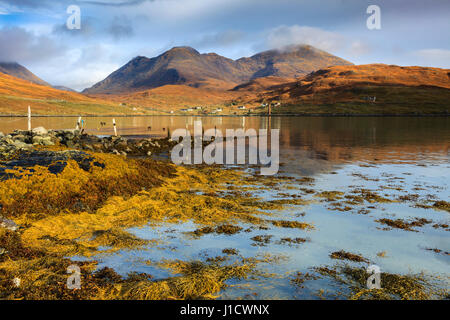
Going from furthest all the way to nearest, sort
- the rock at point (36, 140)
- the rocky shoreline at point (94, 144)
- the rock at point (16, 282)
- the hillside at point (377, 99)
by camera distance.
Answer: the hillside at point (377, 99), the rock at point (36, 140), the rocky shoreline at point (94, 144), the rock at point (16, 282)

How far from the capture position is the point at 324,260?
285 inches

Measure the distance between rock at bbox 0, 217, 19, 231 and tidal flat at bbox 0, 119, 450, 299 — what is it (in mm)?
23

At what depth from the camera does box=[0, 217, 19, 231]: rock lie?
827cm

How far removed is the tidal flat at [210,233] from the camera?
609 centimetres

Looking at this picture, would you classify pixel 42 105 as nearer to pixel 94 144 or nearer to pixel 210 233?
pixel 94 144

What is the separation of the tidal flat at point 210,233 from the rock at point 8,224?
2 cm

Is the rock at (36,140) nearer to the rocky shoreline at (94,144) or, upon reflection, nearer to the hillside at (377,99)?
the rocky shoreline at (94,144)

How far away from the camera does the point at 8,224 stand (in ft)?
27.5

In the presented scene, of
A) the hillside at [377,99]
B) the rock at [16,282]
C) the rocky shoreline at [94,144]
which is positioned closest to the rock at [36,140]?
the rocky shoreline at [94,144]

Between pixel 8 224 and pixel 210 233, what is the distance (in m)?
5.58

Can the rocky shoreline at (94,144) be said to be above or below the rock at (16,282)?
above

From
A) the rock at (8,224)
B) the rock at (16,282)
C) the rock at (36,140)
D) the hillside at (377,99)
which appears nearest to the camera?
the rock at (16,282)

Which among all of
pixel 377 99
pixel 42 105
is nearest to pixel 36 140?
pixel 42 105

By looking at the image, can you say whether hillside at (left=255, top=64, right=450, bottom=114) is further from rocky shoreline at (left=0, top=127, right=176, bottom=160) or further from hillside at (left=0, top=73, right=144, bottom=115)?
rocky shoreline at (left=0, top=127, right=176, bottom=160)
